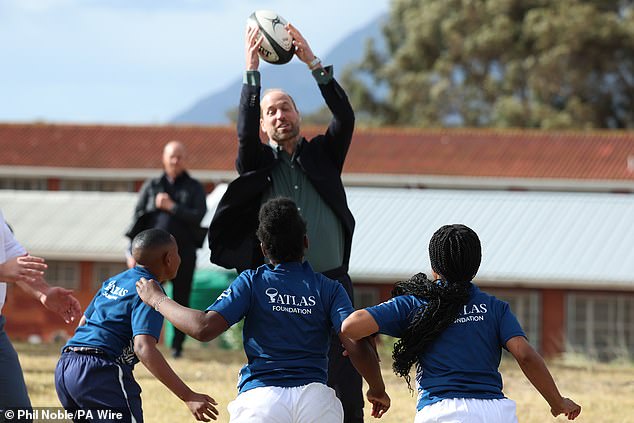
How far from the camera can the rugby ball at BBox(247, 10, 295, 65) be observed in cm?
777

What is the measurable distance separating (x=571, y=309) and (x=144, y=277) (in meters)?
23.9

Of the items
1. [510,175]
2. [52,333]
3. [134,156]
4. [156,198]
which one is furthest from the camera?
[134,156]

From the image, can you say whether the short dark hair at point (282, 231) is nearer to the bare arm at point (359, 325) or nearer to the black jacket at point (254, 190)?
the bare arm at point (359, 325)

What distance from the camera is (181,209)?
12.7 m

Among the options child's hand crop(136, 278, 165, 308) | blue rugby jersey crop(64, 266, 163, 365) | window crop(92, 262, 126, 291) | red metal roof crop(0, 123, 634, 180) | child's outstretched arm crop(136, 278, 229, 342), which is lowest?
window crop(92, 262, 126, 291)

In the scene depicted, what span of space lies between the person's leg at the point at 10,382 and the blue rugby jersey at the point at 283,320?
1.76 meters

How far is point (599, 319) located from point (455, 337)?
24.0m

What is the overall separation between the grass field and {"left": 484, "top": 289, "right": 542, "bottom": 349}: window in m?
14.9

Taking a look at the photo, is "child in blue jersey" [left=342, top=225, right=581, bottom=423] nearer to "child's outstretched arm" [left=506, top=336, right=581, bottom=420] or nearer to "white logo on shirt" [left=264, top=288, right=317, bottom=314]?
"child's outstretched arm" [left=506, top=336, right=581, bottom=420]

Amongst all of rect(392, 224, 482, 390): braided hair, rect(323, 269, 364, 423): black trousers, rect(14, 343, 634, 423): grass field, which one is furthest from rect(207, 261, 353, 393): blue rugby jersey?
rect(14, 343, 634, 423): grass field

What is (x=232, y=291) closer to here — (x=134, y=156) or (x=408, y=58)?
(x=134, y=156)

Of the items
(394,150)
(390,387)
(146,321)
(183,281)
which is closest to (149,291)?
(146,321)

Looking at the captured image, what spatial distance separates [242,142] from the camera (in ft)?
23.5

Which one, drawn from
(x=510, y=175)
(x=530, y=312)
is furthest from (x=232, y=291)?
(x=510, y=175)
